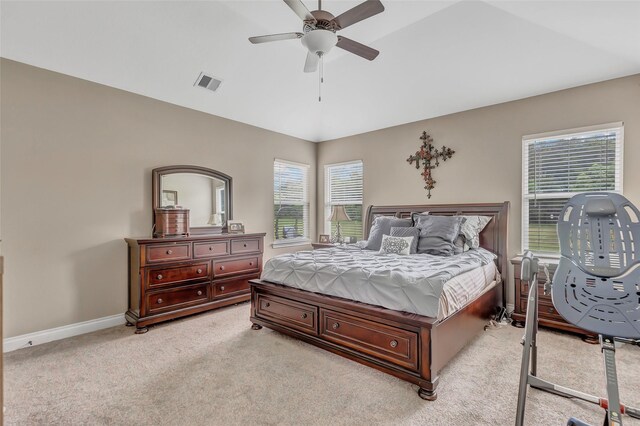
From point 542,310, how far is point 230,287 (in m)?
3.64

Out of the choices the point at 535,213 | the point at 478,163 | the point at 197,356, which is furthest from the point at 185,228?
the point at 535,213

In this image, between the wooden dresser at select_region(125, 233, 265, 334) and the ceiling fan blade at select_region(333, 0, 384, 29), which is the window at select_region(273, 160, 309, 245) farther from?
the ceiling fan blade at select_region(333, 0, 384, 29)

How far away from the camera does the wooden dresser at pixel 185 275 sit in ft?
11.2

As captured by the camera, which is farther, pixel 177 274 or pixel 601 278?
pixel 177 274

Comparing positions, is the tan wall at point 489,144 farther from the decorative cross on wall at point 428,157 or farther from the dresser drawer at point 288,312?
the dresser drawer at point 288,312

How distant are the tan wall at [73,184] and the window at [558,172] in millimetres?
4159

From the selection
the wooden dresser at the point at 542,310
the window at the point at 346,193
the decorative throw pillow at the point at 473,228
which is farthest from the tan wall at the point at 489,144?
the wooden dresser at the point at 542,310

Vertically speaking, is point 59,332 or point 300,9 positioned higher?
point 300,9

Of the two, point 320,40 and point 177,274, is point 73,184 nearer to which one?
point 177,274

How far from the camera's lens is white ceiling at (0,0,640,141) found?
9.07 feet

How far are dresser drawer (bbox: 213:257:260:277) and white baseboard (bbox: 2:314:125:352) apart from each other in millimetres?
1151

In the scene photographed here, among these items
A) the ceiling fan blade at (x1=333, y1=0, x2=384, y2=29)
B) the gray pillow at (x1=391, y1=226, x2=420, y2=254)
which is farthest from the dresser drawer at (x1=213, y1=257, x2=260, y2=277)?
the ceiling fan blade at (x1=333, y1=0, x2=384, y2=29)

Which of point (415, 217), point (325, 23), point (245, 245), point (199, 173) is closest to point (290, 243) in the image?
point (245, 245)

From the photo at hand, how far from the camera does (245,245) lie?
171 inches
